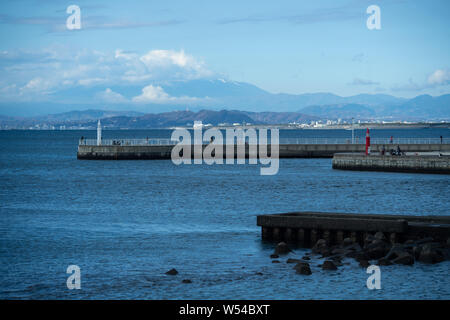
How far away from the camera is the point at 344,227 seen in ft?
82.0

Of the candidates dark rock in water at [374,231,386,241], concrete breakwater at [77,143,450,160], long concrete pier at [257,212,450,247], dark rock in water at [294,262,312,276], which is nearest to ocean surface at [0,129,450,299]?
dark rock in water at [294,262,312,276]

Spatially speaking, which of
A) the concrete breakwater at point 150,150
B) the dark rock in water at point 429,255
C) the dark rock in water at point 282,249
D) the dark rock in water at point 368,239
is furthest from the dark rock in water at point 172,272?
the concrete breakwater at point 150,150

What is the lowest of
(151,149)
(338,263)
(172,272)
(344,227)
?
(172,272)

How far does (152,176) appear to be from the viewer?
65562mm

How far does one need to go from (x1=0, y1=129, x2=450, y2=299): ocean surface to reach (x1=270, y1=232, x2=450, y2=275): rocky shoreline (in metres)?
0.32

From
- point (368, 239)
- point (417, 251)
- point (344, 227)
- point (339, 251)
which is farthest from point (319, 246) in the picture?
point (417, 251)

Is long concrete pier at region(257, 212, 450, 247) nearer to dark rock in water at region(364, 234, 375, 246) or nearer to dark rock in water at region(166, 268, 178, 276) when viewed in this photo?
dark rock in water at region(364, 234, 375, 246)

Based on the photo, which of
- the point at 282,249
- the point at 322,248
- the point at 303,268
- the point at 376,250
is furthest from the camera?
the point at 282,249

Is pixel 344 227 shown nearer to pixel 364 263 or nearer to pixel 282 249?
pixel 282 249

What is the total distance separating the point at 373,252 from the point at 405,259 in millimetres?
1130

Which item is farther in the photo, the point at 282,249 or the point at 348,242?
the point at 282,249

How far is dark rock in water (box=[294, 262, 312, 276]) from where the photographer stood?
21719 mm
